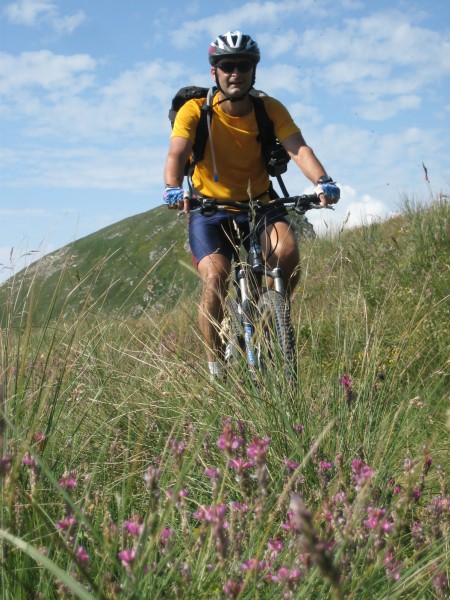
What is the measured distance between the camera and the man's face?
5.28 meters

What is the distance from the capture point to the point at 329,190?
5.00 metres

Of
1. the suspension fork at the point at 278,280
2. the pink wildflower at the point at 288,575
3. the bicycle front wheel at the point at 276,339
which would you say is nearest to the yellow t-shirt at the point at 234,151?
the suspension fork at the point at 278,280

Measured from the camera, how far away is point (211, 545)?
5.54ft

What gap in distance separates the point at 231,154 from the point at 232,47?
749mm

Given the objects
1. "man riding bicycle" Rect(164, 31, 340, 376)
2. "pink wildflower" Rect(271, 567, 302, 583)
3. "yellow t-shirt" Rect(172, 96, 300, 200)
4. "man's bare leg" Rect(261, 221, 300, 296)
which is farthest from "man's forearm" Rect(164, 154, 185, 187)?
"pink wildflower" Rect(271, 567, 302, 583)

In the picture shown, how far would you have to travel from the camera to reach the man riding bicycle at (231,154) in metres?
4.96

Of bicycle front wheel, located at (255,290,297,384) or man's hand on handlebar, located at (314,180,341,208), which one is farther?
man's hand on handlebar, located at (314,180,341,208)

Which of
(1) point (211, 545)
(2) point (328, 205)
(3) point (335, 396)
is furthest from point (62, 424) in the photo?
(2) point (328, 205)

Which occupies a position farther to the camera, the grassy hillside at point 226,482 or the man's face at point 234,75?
the man's face at point 234,75

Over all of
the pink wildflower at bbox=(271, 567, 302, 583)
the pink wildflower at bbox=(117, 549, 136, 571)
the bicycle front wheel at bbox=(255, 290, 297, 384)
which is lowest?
the pink wildflower at bbox=(271, 567, 302, 583)

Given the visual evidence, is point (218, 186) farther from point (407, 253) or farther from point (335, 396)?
point (335, 396)

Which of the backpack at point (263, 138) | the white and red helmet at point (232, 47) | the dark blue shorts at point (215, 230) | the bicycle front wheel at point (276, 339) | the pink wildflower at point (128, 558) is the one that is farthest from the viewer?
the backpack at point (263, 138)

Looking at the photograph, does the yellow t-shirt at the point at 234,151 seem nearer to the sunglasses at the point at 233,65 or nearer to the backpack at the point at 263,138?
the backpack at the point at 263,138

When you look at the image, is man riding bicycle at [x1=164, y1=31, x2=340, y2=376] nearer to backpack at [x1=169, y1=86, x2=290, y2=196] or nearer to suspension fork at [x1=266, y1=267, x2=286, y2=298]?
backpack at [x1=169, y1=86, x2=290, y2=196]
